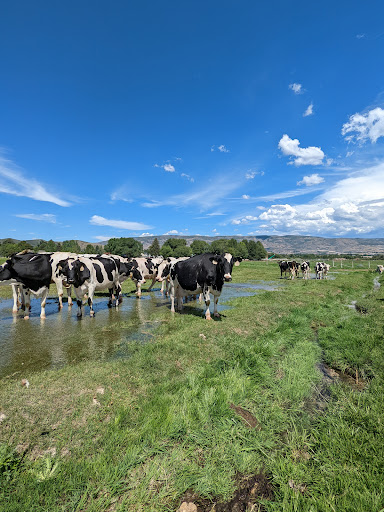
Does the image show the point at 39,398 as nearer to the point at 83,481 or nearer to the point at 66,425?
the point at 66,425

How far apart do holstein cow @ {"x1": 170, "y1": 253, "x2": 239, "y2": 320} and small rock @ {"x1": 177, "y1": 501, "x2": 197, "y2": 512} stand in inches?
275

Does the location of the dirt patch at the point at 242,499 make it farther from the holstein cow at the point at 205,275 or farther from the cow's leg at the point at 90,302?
the cow's leg at the point at 90,302

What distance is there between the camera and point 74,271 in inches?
395

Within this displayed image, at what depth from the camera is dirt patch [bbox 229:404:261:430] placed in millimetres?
3902

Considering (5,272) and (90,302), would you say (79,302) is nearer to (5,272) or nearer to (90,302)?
(90,302)

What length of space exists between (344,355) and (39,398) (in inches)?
301

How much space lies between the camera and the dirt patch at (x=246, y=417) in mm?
3902

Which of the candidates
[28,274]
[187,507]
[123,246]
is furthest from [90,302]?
[123,246]

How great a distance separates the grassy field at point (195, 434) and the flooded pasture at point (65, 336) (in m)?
0.69

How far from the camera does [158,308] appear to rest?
12.3 meters

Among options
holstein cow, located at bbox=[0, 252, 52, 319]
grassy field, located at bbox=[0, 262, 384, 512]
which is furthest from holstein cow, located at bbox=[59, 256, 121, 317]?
grassy field, located at bbox=[0, 262, 384, 512]

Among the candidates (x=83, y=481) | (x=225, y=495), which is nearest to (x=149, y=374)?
(x=83, y=481)

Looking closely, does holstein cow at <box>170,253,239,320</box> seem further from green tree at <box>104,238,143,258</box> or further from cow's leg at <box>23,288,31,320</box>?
green tree at <box>104,238,143,258</box>

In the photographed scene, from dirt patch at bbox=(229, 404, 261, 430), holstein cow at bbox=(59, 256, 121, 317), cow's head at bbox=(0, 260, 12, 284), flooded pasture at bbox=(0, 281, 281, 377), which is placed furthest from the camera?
cow's head at bbox=(0, 260, 12, 284)
